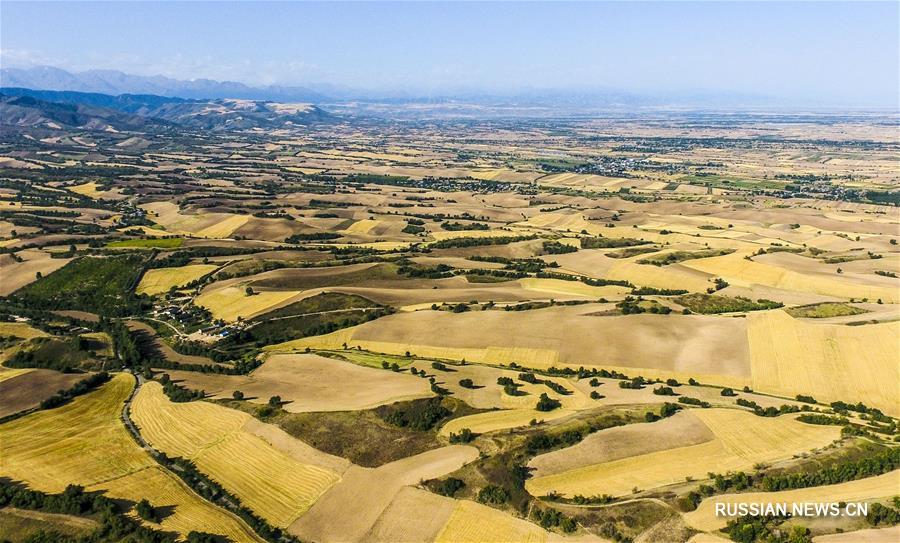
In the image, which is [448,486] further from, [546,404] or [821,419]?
[821,419]

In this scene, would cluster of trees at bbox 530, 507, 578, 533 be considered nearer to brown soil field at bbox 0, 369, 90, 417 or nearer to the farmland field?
the farmland field

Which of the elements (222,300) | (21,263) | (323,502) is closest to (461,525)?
(323,502)

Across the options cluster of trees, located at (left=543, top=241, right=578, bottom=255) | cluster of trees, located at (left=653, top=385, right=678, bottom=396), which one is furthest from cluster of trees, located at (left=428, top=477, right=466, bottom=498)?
cluster of trees, located at (left=543, top=241, right=578, bottom=255)

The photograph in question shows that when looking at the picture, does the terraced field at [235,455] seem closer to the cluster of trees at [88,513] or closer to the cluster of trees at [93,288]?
the cluster of trees at [88,513]

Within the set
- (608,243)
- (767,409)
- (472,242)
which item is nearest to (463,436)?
(767,409)

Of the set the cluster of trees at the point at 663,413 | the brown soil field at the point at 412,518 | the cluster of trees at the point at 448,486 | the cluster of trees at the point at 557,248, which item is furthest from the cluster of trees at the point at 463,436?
the cluster of trees at the point at 557,248

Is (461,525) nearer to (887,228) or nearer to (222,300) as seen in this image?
(222,300)

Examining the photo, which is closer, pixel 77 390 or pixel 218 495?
pixel 218 495
